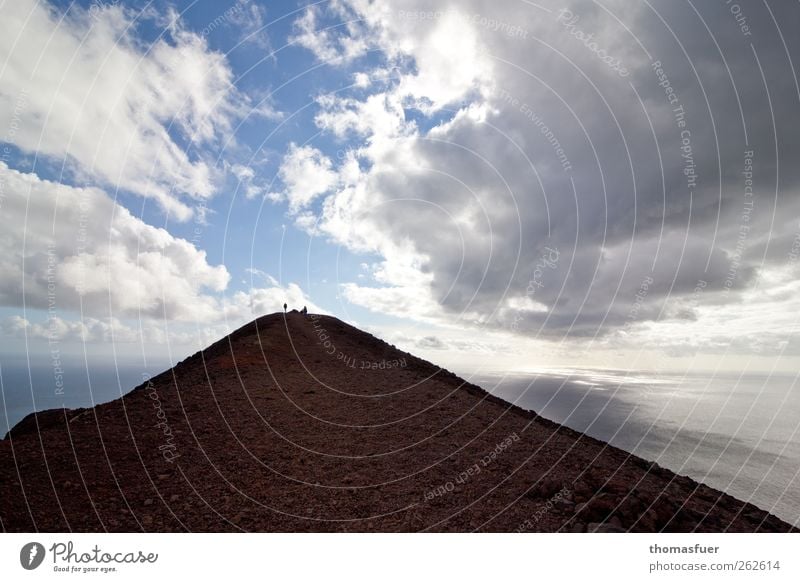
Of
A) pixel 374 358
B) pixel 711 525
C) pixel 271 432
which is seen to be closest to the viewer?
pixel 711 525

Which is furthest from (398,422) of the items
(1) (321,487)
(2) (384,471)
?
(1) (321,487)

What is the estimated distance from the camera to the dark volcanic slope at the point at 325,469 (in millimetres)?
10320

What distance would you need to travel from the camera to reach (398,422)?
56.5 ft

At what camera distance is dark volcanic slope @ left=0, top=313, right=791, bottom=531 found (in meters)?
10.3

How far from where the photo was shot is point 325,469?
1314 cm

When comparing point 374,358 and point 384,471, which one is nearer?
point 384,471

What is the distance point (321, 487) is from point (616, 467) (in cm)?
975

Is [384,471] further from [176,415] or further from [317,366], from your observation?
[317,366]

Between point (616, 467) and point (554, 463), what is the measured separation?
2.10m

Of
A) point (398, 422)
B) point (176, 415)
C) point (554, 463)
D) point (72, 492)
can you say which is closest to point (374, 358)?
point (398, 422)

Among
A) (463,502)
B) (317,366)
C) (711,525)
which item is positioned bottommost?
(711,525)
